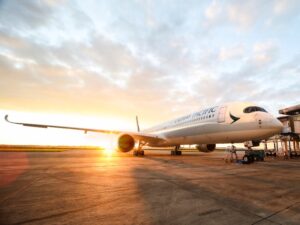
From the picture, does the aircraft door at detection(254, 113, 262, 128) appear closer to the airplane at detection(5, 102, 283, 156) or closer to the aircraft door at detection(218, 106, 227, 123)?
the airplane at detection(5, 102, 283, 156)

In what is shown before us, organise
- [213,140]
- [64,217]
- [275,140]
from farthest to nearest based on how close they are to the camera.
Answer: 1. [275,140]
2. [213,140]
3. [64,217]

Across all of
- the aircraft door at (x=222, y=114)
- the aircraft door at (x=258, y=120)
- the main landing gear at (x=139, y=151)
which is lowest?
the main landing gear at (x=139, y=151)

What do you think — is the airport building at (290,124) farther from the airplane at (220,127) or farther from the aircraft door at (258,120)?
the aircraft door at (258,120)

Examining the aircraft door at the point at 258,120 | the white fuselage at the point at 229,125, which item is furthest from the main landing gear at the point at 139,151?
the aircraft door at the point at 258,120

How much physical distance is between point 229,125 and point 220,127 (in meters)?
0.76

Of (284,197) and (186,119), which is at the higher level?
(186,119)

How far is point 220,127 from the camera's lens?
14.0 m

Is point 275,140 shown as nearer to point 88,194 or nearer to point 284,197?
point 284,197

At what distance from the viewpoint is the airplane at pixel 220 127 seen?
12.0 metres

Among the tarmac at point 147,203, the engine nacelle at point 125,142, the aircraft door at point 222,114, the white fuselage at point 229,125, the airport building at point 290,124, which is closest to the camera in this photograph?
the tarmac at point 147,203

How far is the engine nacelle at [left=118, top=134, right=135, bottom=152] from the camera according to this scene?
58.4 ft

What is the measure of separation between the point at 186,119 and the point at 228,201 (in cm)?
1506

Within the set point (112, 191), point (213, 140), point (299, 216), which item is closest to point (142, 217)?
point (112, 191)

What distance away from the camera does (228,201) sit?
4.19 meters
